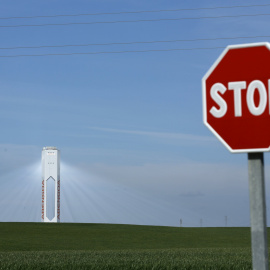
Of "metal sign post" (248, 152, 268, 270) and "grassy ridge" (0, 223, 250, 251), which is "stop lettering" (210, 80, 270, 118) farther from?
"grassy ridge" (0, 223, 250, 251)

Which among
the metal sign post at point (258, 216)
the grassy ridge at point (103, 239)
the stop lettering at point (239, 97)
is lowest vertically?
the grassy ridge at point (103, 239)

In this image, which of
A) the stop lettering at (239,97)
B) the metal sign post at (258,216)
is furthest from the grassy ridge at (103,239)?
the stop lettering at (239,97)

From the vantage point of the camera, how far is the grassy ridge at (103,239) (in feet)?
180

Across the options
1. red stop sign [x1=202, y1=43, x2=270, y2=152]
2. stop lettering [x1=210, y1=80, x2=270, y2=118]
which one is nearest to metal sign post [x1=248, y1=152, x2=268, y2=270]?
red stop sign [x1=202, y1=43, x2=270, y2=152]

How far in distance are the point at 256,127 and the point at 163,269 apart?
35.0 feet

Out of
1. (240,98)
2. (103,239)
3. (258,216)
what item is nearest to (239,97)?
(240,98)

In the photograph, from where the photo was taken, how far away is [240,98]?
19.2 ft

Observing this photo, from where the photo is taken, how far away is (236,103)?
5.89 meters

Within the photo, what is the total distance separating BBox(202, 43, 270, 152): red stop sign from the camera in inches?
228

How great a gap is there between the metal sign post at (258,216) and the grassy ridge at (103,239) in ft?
154

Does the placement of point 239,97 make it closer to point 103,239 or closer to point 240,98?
point 240,98

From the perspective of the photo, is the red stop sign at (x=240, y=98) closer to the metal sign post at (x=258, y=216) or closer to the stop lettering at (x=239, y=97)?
the stop lettering at (x=239, y=97)

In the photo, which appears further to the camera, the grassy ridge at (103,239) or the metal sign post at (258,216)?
the grassy ridge at (103,239)

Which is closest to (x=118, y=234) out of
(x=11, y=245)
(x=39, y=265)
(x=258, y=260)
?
(x=11, y=245)
